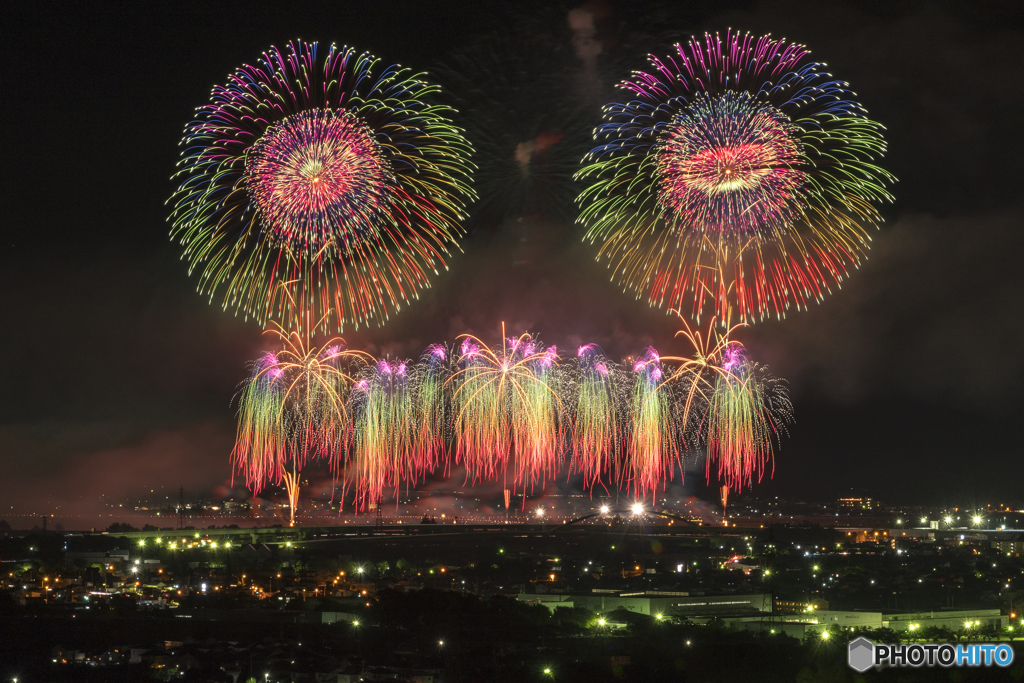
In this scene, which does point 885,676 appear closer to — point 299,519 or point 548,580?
point 548,580

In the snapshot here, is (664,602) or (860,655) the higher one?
(860,655)

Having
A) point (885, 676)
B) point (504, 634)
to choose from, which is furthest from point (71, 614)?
point (885, 676)

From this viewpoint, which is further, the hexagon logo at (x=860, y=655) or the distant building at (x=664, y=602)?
the distant building at (x=664, y=602)

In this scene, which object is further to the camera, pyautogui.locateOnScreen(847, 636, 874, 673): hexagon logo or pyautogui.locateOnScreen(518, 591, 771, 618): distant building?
pyautogui.locateOnScreen(518, 591, 771, 618): distant building

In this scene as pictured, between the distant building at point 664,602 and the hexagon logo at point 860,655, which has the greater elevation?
the hexagon logo at point 860,655

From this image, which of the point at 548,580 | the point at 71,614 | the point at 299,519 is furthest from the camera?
the point at 299,519

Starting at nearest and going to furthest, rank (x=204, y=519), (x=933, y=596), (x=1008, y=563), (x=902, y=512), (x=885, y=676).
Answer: (x=885, y=676), (x=933, y=596), (x=1008, y=563), (x=204, y=519), (x=902, y=512)

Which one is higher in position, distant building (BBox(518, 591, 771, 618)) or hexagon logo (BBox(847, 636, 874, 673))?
hexagon logo (BBox(847, 636, 874, 673))

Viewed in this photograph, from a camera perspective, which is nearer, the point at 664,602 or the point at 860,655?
the point at 860,655
